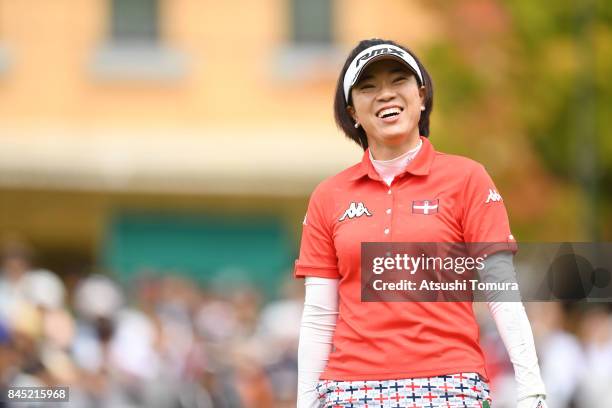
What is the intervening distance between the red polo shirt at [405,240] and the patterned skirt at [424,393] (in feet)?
0.08

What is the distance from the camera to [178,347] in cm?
1259

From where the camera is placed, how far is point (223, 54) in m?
21.7

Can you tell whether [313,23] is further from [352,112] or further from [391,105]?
[391,105]

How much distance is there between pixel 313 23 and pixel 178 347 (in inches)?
397

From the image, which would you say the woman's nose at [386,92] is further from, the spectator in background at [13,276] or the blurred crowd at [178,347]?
the spectator in background at [13,276]

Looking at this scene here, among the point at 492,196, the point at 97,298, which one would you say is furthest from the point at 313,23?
the point at 492,196

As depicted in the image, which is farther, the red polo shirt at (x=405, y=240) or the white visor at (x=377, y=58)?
the white visor at (x=377, y=58)

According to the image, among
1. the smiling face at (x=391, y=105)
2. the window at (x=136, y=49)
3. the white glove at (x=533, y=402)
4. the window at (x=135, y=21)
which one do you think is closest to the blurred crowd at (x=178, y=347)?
the smiling face at (x=391, y=105)

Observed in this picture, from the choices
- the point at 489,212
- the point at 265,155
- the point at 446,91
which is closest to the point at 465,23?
the point at 446,91

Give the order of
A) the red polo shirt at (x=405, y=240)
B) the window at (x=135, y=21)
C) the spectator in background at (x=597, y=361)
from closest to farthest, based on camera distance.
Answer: the red polo shirt at (x=405, y=240), the spectator in background at (x=597, y=361), the window at (x=135, y=21)

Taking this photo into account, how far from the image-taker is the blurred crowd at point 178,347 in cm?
1005

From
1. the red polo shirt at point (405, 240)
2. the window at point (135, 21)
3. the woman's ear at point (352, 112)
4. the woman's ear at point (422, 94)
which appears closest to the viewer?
the red polo shirt at point (405, 240)

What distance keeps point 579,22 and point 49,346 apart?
7.14m

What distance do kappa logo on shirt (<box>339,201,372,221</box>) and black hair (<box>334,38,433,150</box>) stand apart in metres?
0.36
